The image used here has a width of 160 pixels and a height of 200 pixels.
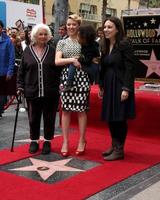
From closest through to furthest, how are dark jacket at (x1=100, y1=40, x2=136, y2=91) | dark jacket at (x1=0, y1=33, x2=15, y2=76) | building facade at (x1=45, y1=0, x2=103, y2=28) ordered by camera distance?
dark jacket at (x1=100, y1=40, x2=136, y2=91) → dark jacket at (x1=0, y1=33, x2=15, y2=76) → building facade at (x1=45, y1=0, x2=103, y2=28)

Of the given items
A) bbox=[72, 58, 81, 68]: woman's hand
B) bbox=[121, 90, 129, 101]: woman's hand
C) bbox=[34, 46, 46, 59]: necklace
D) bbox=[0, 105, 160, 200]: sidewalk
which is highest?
bbox=[34, 46, 46, 59]: necklace

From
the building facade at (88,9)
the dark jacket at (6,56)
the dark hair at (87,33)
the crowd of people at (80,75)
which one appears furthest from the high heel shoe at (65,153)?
the building facade at (88,9)

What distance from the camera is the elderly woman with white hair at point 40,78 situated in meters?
6.00

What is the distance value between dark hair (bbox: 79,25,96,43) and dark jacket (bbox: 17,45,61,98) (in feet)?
1.76

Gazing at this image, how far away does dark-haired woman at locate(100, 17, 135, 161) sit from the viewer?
571cm

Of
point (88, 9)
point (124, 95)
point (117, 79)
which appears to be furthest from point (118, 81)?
point (88, 9)

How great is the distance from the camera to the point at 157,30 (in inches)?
308

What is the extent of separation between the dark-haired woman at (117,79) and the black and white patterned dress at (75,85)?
253 millimetres

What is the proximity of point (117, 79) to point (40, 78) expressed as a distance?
983mm

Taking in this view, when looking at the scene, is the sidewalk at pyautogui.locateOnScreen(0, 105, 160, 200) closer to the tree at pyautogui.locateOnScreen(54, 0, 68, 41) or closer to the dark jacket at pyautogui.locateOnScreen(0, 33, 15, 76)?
the dark jacket at pyautogui.locateOnScreen(0, 33, 15, 76)

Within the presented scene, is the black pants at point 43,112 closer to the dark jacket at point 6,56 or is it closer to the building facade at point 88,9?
the dark jacket at point 6,56

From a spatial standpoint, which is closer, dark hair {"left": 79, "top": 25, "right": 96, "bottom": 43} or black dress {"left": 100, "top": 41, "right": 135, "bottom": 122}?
black dress {"left": 100, "top": 41, "right": 135, "bottom": 122}

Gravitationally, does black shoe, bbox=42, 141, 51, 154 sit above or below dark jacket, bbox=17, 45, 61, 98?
below

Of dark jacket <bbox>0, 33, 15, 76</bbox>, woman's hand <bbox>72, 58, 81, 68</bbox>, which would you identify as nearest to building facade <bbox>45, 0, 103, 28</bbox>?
dark jacket <bbox>0, 33, 15, 76</bbox>
